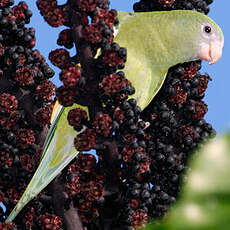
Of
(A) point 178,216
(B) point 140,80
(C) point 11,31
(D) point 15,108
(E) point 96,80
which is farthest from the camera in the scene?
(B) point 140,80

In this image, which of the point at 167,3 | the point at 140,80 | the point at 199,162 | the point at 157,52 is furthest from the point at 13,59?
the point at 157,52

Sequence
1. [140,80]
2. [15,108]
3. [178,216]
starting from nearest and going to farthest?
[178,216] → [15,108] → [140,80]

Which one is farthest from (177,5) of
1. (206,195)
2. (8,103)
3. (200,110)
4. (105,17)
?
(206,195)

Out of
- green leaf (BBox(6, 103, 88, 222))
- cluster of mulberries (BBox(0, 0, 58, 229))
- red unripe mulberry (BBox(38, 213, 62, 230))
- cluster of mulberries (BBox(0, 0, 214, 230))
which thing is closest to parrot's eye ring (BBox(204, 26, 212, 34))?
green leaf (BBox(6, 103, 88, 222))

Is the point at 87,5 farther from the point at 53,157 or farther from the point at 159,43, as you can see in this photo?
the point at 159,43

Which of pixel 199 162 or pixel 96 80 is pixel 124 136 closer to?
pixel 96 80

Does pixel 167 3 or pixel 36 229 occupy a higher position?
pixel 167 3

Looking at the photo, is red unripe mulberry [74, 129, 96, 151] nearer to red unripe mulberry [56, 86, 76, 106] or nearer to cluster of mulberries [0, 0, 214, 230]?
cluster of mulberries [0, 0, 214, 230]
